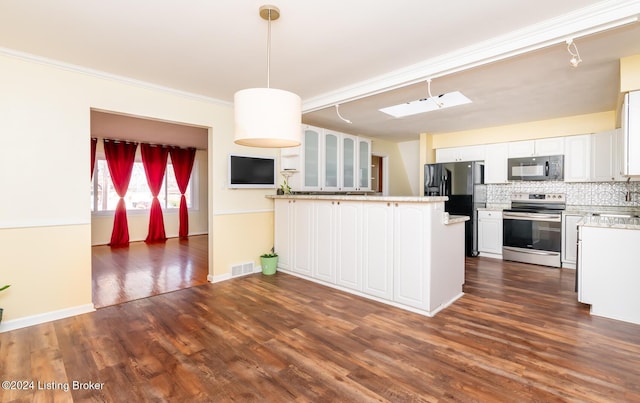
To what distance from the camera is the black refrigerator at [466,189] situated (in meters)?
5.58

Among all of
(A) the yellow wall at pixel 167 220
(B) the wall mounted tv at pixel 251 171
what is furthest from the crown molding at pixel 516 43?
(A) the yellow wall at pixel 167 220

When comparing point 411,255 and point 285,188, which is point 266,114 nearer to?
point 411,255

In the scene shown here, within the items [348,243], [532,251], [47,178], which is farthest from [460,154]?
[47,178]

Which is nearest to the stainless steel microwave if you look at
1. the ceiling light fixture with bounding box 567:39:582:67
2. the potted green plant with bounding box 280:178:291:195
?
the ceiling light fixture with bounding box 567:39:582:67

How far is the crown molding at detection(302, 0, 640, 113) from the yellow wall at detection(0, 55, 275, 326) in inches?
111

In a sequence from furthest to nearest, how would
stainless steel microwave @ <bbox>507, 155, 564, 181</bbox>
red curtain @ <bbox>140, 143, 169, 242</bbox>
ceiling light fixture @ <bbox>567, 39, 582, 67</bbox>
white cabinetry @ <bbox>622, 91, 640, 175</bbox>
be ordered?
red curtain @ <bbox>140, 143, 169, 242</bbox> → stainless steel microwave @ <bbox>507, 155, 564, 181</bbox> → white cabinetry @ <bbox>622, 91, 640, 175</bbox> → ceiling light fixture @ <bbox>567, 39, 582, 67</bbox>

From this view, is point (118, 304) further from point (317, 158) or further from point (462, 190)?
point (462, 190)

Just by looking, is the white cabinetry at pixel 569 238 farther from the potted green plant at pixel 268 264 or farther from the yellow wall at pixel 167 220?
the yellow wall at pixel 167 220

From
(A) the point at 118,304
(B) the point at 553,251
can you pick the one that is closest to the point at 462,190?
(B) the point at 553,251

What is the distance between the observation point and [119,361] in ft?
7.20

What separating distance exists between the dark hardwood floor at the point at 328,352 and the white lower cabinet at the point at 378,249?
0.74ft

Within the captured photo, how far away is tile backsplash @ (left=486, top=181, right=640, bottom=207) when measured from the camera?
458 cm

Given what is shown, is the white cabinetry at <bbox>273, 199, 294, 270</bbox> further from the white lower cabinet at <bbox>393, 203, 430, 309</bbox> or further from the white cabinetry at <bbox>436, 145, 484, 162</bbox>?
the white cabinetry at <bbox>436, 145, 484, 162</bbox>

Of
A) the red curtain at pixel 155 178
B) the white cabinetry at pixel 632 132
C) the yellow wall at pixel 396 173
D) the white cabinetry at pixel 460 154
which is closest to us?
the white cabinetry at pixel 632 132
